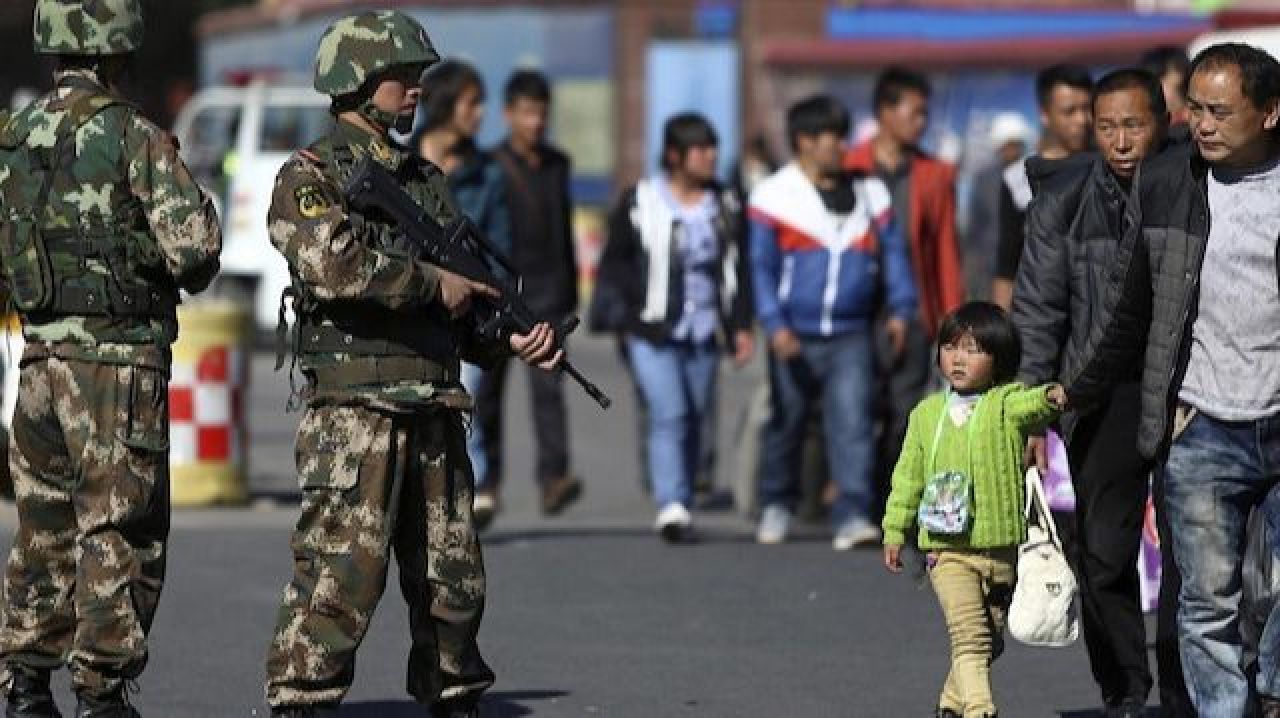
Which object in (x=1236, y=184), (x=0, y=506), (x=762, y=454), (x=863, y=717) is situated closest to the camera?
(x=1236, y=184)

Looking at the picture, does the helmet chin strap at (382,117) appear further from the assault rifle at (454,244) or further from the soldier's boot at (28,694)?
the soldier's boot at (28,694)

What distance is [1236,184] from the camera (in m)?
7.72

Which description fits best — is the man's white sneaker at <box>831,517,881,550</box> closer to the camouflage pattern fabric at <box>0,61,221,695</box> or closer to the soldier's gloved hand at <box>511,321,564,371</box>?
the soldier's gloved hand at <box>511,321,564,371</box>

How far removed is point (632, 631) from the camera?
10.7 meters

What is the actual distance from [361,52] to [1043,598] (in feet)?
7.28

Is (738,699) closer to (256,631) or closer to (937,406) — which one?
(937,406)

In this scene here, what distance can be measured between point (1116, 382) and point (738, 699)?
163cm

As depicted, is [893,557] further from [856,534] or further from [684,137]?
[684,137]

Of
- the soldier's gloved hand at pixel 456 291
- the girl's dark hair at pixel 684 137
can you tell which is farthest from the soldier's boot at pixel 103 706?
the girl's dark hair at pixel 684 137

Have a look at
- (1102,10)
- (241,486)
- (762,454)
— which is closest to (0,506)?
(241,486)

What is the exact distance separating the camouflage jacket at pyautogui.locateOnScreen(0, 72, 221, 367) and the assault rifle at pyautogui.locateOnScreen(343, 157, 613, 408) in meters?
0.42

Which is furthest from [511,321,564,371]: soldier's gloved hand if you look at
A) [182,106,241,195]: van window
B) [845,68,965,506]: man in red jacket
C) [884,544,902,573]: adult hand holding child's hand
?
[182,106,241,195]: van window

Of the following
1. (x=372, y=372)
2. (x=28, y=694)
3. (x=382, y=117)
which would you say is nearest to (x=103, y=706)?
(x=28, y=694)

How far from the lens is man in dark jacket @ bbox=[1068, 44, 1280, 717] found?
25.2ft
